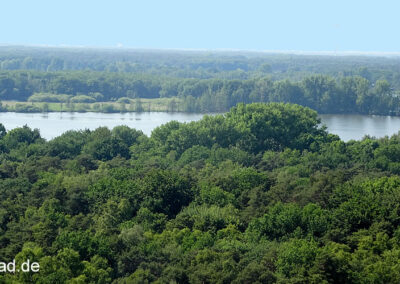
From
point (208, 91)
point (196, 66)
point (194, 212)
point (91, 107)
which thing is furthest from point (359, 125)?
point (196, 66)

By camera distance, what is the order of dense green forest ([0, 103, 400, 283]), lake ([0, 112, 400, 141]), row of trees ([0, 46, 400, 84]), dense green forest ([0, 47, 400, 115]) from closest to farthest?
dense green forest ([0, 103, 400, 283]) < lake ([0, 112, 400, 141]) < dense green forest ([0, 47, 400, 115]) < row of trees ([0, 46, 400, 84])

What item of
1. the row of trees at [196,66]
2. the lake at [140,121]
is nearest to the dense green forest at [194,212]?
the lake at [140,121]

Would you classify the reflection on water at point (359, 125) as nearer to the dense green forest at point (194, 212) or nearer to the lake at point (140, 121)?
the lake at point (140, 121)

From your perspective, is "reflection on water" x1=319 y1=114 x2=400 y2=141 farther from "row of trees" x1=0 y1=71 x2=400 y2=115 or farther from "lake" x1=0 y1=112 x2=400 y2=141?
"row of trees" x1=0 y1=71 x2=400 y2=115

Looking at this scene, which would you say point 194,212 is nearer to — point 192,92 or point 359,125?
point 359,125

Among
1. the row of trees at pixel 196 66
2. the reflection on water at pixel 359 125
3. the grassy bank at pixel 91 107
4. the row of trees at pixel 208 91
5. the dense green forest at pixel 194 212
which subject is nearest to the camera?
the dense green forest at pixel 194 212

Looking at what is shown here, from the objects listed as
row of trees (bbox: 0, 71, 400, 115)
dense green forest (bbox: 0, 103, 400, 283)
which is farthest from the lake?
dense green forest (bbox: 0, 103, 400, 283)

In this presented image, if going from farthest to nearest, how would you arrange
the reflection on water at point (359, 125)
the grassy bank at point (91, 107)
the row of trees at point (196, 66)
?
the row of trees at point (196, 66), the grassy bank at point (91, 107), the reflection on water at point (359, 125)

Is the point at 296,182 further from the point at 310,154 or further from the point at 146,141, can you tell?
the point at 146,141
